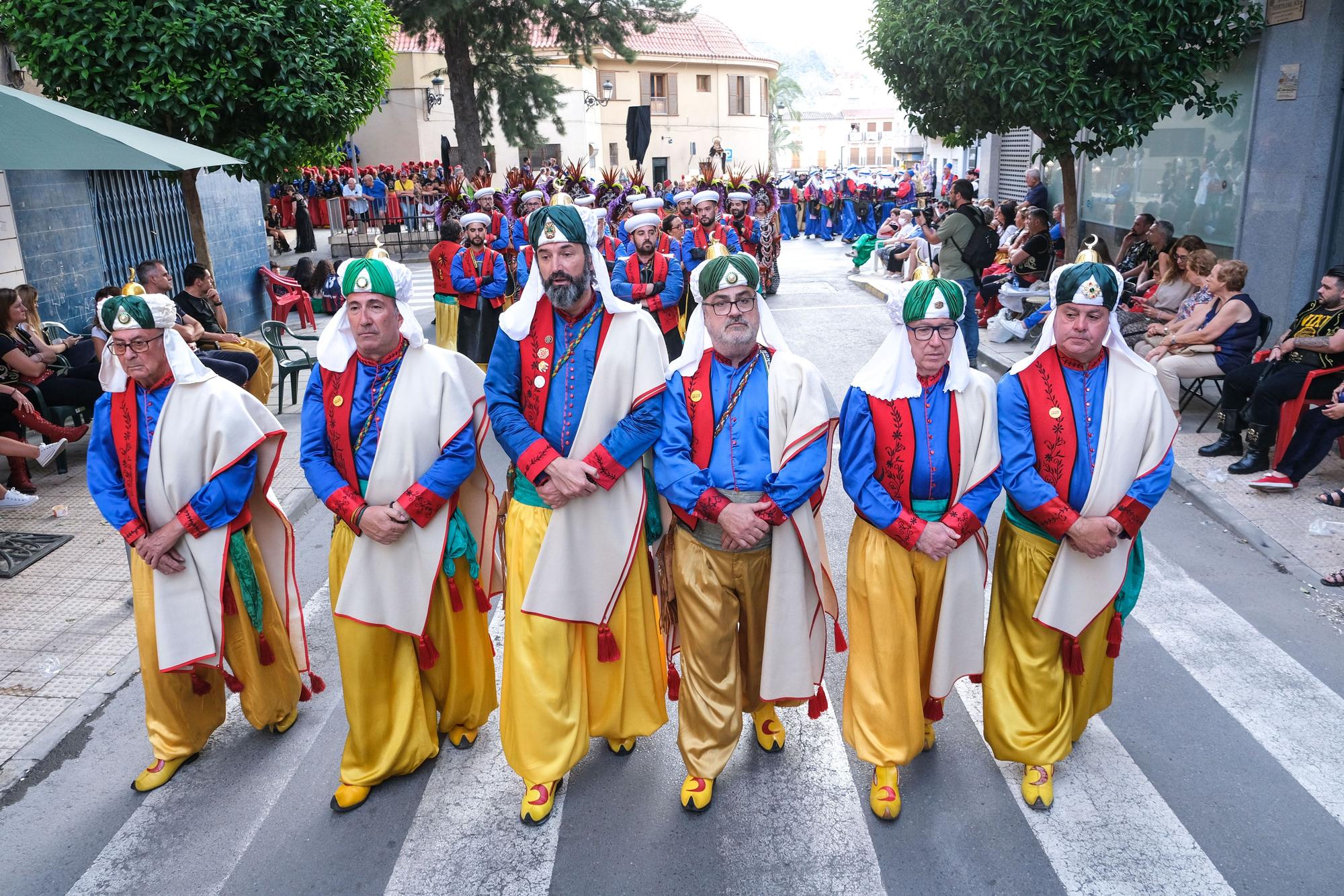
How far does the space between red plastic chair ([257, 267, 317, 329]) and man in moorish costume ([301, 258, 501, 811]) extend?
12359 millimetres

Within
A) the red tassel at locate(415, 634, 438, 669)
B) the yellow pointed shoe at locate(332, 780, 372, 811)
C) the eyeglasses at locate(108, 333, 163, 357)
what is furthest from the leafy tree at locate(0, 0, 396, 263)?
the yellow pointed shoe at locate(332, 780, 372, 811)

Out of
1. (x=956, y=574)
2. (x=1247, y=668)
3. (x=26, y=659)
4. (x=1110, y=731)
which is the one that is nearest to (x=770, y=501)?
(x=956, y=574)

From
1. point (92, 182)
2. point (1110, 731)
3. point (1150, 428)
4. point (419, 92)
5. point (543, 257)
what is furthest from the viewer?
point (419, 92)

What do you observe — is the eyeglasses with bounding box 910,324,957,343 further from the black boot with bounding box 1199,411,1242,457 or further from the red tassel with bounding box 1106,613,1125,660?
the black boot with bounding box 1199,411,1242,457

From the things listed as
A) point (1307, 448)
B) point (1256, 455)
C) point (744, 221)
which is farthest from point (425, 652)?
point (744, 221)

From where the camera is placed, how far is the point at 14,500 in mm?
7707

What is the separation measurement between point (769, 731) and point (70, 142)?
17.6 ft

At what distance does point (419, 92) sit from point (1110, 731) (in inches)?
1596

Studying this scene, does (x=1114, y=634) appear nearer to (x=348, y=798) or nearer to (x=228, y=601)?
A: (x=348, y=798)

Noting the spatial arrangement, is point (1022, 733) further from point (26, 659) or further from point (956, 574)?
point (26, 659)

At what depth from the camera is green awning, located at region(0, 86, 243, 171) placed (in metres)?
5.80

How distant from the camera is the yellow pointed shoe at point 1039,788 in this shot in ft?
12.7

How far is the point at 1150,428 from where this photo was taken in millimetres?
3715

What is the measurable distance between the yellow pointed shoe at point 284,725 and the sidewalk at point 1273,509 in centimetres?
554
